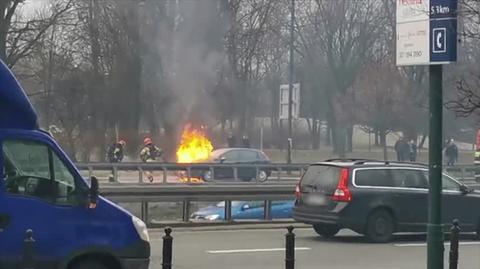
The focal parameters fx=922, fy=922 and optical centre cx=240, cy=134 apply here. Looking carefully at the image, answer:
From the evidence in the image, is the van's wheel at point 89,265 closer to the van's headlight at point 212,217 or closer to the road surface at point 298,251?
the road surface at point 298,251

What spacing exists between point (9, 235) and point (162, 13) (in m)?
34.5

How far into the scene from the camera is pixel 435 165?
8.98 m

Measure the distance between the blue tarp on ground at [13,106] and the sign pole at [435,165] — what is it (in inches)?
157

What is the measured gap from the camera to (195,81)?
42.8 metres

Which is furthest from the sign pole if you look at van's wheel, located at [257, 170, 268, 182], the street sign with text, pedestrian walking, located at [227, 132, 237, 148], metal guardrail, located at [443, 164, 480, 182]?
pedestrian walking, located at [227, 132, 237, 148]

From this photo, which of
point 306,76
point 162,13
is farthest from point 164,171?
point 306,76

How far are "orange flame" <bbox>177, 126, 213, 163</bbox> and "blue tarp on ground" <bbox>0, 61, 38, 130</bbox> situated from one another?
29535mm

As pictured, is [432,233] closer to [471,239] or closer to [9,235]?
[9,235]

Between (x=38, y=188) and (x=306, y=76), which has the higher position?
(x=306, y=76)

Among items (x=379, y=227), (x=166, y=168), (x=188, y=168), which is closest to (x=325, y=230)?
(x=379, y=227)

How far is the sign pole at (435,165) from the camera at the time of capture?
898 centimetres

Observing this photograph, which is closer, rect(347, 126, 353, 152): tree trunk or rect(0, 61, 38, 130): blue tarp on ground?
rect(0, 61, 38, 130): blue tarp on ground

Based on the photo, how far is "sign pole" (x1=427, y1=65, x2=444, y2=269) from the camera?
898cm

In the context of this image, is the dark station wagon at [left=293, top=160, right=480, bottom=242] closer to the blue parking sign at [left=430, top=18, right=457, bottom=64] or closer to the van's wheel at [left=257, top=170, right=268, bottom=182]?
the blue parking sign at [left=430, top=18, right=457, bottom=64]
